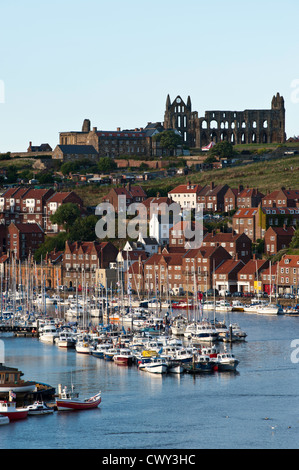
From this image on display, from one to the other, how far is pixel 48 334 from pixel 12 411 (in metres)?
22.9

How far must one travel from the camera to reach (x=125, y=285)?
8744cm

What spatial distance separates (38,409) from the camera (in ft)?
141

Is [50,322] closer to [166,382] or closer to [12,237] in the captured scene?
[166,382]

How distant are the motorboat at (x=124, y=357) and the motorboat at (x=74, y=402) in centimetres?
980

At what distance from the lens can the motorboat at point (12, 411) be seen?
138ft

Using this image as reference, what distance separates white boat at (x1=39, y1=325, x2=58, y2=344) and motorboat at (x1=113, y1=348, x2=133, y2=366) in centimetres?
952

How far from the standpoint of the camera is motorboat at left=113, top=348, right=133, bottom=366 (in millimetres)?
54781

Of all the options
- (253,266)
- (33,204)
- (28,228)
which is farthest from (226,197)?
(253,266)

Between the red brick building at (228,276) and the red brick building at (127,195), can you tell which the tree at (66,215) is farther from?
the red brick building at (228,276)

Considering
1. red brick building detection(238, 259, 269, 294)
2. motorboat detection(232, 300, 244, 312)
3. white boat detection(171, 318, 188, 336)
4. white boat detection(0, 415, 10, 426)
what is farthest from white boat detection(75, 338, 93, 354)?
red brick building detection(238, 259, 269, 294)

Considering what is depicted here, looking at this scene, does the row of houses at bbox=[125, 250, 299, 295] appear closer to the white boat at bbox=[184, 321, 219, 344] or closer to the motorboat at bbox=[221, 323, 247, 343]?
the white boat at bbox=[184, 321, 219, 344]

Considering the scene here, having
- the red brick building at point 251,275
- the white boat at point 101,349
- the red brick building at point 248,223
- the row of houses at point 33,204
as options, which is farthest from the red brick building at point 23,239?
the white boat at point 101,349
